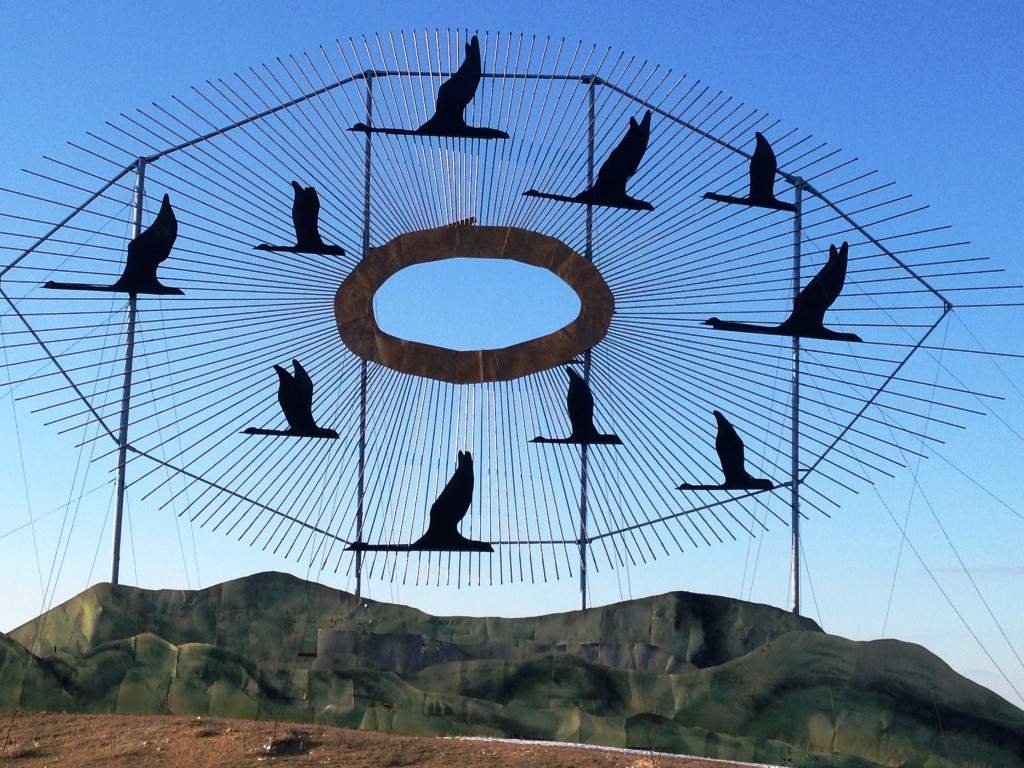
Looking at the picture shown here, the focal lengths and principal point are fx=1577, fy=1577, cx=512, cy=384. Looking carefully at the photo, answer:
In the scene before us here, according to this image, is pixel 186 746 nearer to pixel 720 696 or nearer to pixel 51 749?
pixel 51 749

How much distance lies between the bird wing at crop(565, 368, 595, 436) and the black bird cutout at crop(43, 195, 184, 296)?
3447mm

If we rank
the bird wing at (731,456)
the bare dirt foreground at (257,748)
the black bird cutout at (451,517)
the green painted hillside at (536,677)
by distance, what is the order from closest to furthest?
the bare dirt foreground at (257,748)
the green painted hillside at (536,677)
the black bird cutout at (451,517)
the bird wing at (731,456)

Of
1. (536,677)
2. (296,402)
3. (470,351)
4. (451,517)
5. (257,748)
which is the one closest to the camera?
(257,748)

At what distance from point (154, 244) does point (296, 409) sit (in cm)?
183

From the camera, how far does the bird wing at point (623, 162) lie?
1309 centimetres

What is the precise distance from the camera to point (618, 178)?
13.1 m

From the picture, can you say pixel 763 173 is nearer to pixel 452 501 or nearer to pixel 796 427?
pixel 796 427

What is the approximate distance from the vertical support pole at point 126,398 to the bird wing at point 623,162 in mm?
3934

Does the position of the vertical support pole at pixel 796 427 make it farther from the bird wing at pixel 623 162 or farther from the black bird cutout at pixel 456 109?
the black bird cutout at pixel 456 109

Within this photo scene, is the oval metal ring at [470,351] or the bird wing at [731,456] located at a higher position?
the oval metal ring at [470,351]

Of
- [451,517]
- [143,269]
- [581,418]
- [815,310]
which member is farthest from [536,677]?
[143,269]

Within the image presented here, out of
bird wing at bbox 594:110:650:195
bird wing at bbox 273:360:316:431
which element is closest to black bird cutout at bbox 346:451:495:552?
bird wing at bbox 273:360:316:431

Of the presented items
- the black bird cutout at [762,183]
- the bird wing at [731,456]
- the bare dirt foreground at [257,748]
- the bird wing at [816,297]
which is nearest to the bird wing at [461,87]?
the black bird cutout at [762,183]

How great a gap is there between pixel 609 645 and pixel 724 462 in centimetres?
180
